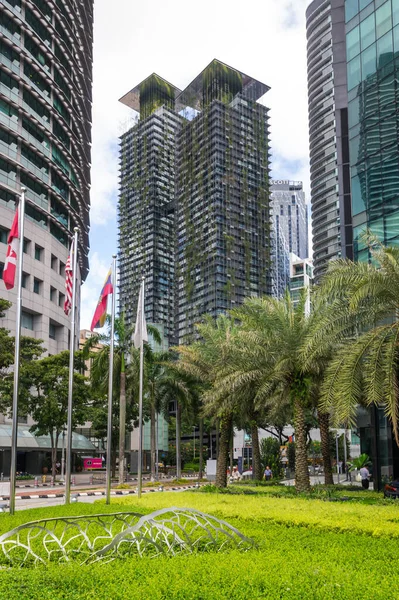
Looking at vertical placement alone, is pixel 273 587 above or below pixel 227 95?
below

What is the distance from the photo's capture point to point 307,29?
159000mm

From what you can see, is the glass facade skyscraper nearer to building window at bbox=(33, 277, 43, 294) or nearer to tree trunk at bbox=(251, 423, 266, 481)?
tree trunk at bbox=(251, 423, 266, 481)

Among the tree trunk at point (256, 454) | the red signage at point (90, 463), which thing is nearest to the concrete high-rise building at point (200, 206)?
the red signage at point (90, 463)

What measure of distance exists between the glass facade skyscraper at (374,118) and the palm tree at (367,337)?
12.5 metres

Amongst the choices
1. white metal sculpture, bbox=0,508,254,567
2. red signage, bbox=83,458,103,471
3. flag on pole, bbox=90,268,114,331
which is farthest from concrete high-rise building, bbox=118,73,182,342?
white metal sculpture, bbox=0,508,254,567

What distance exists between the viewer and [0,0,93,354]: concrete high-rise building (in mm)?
60844

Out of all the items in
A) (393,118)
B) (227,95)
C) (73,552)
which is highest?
(227,95)

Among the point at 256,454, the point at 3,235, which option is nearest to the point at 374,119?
the point at 256,454

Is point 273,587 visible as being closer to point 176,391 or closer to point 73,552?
point 73,552

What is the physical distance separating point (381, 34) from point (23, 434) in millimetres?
44059

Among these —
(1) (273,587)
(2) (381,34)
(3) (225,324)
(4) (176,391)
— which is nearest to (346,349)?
(1) (273,587)

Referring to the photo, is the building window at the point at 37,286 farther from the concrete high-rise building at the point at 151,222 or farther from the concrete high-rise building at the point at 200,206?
the concrete high-rise building at the point at 151,222

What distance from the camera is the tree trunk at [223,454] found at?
1410 inches

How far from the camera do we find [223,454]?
3631 cm
